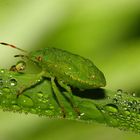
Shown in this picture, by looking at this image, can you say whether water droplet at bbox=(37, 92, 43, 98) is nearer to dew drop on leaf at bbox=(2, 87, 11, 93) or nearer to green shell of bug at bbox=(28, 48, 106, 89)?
dew drop on leaf at bbox=(2, 87, 11, 93)

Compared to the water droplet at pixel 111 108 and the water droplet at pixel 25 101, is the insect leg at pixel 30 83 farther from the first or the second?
the water droplet at pixel 111 108

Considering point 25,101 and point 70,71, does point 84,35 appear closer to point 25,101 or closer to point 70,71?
point 70,71

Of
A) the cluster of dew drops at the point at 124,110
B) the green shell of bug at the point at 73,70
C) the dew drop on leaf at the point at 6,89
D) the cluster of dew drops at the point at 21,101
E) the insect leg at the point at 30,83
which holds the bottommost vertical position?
the cluster of dew drops at the point at 124,110

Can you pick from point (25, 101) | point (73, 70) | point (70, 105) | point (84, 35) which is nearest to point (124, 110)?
point (70, 105)

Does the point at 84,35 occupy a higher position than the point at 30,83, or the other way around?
the point at 84,35

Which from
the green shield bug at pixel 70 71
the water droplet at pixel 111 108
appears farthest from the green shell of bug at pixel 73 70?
the water droplet at pixel 111 108

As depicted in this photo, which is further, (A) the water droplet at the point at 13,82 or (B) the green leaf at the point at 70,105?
(A) the water droplet at the point at 13,82
